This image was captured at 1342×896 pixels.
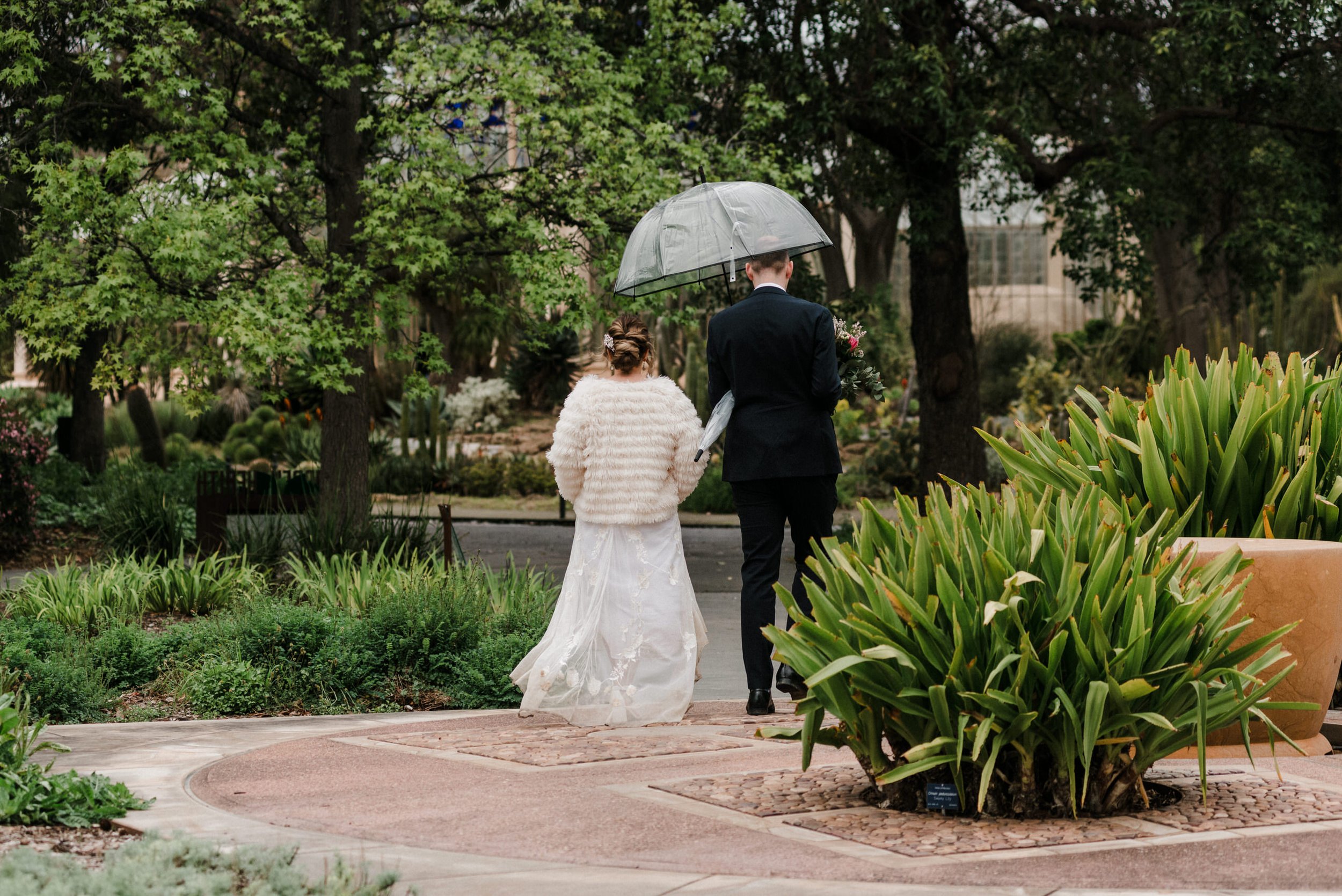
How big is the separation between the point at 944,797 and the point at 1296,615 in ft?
5.78

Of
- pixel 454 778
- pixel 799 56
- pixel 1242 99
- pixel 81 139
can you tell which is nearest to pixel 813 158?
pixel 799 56

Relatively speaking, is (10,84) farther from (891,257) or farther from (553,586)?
(891,257)

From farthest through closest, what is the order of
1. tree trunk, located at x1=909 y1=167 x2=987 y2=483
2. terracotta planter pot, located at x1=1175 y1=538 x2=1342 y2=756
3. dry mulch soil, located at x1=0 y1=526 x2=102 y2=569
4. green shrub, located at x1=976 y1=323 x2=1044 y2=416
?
green shrub, located at x1=976 y1=323 x2=1044 y2=416, tree trunk, located at x1=909 y1=167 x2=987 y2=483, dry mulch soil, located at x1=0 y1=526 x2=102 y2=569, terracotta planter pot, located at x1=1175 y1=538 x2=1342 y2=756

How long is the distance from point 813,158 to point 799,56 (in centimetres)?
223

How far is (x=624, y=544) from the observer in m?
6.57

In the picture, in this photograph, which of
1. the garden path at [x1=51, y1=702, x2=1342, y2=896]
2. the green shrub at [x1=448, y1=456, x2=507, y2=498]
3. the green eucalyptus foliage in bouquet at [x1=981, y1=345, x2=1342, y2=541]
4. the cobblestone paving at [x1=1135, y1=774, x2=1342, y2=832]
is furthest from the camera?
the green shrub at [x1=448, y1=456, x2=507, y2=498]

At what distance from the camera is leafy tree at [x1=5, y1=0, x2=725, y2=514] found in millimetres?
10180

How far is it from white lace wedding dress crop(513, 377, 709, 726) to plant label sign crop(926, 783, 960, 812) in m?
2.32

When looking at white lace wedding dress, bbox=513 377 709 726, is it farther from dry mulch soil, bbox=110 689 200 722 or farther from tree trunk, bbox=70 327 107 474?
tree trunk, bbox=70 327 107 474

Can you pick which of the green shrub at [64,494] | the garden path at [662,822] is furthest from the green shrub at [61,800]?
the green shrub at [64,494]

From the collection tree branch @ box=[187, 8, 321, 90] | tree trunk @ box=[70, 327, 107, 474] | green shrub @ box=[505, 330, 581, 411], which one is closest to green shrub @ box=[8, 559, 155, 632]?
tree branch @ box=[187, 8, 321, 90]

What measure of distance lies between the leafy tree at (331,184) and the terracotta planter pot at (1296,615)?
625 cm

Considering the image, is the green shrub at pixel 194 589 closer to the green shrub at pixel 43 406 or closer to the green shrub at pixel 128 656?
the green shrub at pixel 128 656

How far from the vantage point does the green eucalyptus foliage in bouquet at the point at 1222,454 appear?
18.8ft
